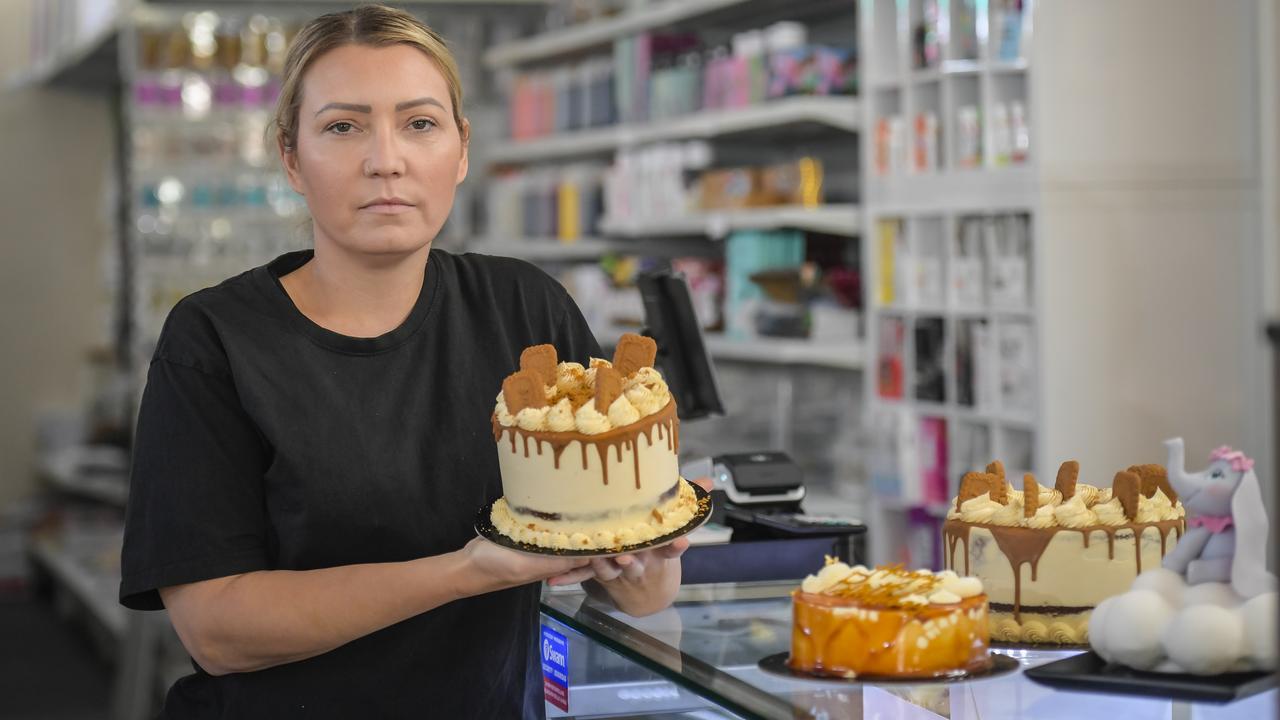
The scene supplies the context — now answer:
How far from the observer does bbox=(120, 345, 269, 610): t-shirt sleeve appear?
157cm

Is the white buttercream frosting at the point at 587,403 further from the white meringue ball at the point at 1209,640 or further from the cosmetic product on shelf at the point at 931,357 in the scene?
the cosmetic product on shelf at the point at 931,357

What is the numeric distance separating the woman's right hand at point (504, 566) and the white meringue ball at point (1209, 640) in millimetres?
573

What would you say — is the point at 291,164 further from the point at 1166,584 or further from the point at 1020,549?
the point at 1166,584

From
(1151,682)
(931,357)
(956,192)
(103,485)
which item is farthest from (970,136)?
(103,485)

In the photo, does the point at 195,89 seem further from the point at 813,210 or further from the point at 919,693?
the point at 919,693

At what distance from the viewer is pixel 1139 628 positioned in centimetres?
131

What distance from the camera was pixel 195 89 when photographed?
591cm

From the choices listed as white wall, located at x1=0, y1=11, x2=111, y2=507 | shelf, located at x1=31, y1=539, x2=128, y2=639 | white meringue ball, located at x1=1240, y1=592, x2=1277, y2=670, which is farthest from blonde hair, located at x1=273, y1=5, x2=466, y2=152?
white wall, located at x1=0, y1=11, x2=111, y2=507

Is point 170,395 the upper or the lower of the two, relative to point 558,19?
lower

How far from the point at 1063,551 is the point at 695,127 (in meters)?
3.63

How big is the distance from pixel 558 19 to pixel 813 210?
205 cm

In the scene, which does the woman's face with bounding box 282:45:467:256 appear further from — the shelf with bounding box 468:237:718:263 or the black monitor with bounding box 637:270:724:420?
the shelf with bounding box 468:237:718:263

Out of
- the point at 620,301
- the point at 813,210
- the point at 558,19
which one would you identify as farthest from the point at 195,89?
the point at 813,210

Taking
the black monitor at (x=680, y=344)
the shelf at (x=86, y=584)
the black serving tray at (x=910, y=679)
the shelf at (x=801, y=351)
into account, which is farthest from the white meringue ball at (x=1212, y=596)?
the shelf at (x=86, y=584)
